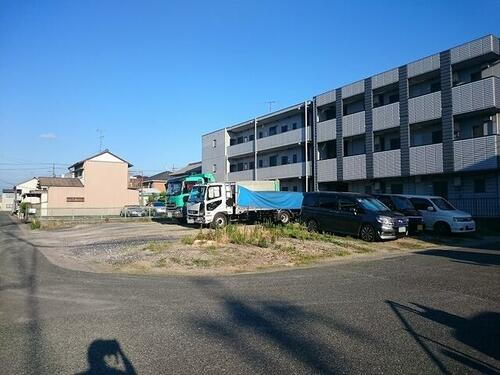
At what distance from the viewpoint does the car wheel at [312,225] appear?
19609 mm

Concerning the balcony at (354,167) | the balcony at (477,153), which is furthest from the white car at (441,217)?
the balcony at (354,167)

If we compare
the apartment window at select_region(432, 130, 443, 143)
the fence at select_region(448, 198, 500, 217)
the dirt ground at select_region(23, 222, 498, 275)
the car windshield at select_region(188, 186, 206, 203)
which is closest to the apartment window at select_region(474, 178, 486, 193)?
the fence at select_region(448, 198, 500, 217)

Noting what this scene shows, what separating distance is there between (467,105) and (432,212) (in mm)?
10471

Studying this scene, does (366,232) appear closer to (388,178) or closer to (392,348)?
(392,348)

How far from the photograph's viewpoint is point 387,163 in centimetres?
3222

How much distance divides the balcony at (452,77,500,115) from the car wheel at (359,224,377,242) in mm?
13735

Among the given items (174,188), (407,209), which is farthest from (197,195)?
(407,209)

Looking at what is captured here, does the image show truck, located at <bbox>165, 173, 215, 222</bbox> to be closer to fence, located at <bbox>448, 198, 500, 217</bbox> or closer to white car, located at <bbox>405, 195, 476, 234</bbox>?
white car, located at <bbox>405, 195, 476, 234</bbox>

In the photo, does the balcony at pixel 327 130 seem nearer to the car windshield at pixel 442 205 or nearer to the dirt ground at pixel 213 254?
the car windshield at pixel 442 205

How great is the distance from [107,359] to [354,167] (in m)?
32.1

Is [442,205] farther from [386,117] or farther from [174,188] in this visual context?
[174,188]

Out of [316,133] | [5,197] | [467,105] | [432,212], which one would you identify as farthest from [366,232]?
[5,197]

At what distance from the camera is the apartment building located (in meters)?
26.2

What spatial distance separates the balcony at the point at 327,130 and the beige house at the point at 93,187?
28.3m
